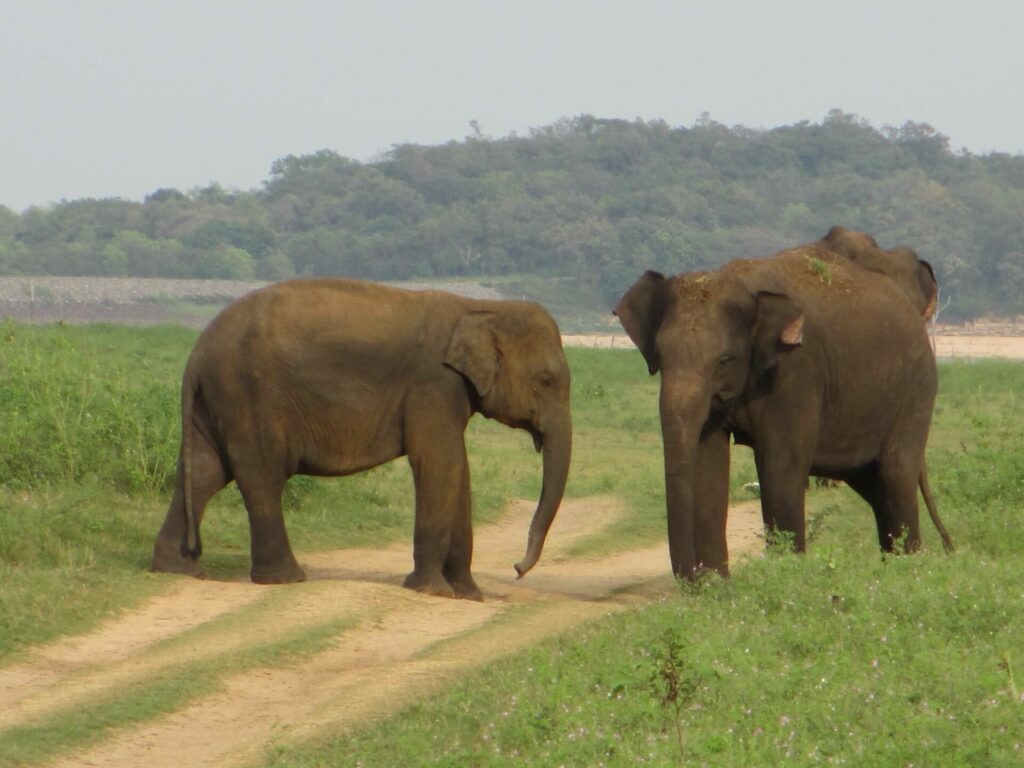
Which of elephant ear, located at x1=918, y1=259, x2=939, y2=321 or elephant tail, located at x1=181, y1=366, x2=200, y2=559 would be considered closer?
elephant tail, located at x1=181, y1=366, x2=200, y2=559

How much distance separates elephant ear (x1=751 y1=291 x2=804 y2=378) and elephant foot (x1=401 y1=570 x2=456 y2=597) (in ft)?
7.96

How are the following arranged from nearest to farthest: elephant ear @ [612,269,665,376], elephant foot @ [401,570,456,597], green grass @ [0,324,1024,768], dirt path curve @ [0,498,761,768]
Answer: green grass @ [0,324,1024,768] < dirt path curve @ [0,498,761,768] < elephant ear @ [612,269,665,376] < elephant foot @ [401,570,456,597]

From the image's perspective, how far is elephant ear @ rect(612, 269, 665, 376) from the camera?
10.4 metres

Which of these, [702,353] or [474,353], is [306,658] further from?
[474,353]

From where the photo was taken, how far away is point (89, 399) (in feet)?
46.9

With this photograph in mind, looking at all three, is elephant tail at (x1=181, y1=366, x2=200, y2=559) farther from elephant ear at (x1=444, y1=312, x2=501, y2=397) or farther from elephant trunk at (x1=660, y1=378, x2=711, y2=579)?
elephant trunk at (x1=660, y1=378, x2=711, y2=579)

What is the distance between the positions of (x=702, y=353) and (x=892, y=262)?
2562 millimetres

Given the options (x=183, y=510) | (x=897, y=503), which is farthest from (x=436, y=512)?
(x=897, y=503)

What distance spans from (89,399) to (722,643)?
24.8ft

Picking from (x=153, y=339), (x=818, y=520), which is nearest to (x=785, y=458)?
(x=818, y=520)

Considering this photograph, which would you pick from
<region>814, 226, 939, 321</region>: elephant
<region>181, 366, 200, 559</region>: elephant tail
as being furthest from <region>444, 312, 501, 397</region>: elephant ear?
<region>814, 226, 939, 321</region>: elephant

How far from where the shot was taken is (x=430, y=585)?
11312mm

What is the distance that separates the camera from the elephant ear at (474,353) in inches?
448

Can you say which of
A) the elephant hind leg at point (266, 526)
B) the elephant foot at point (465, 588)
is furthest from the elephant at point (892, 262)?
the elephant hind leg at point (266, 526)
